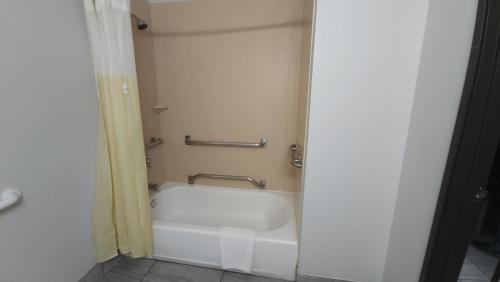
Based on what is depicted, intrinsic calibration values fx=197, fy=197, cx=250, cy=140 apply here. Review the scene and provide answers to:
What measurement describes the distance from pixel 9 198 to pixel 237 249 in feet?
3.78

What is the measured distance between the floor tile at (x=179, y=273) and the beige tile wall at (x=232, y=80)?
84 centimetres

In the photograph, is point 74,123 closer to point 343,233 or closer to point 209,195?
point 209,195

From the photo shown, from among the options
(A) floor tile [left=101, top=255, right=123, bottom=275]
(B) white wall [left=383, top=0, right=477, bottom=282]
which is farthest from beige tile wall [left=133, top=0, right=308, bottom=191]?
(A) floor tile [left=101, top=255, right=123, bottom=275]

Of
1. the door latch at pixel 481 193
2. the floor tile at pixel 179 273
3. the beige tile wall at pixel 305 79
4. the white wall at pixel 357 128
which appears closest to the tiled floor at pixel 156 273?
the floor tile at pixel 179 273

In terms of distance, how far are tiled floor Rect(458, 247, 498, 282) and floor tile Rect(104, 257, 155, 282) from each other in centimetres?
176

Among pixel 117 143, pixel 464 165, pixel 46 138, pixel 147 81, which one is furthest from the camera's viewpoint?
pixel 147 81

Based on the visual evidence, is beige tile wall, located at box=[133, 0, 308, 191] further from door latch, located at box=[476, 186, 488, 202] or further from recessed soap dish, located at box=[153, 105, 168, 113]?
door latch, located at box=[476, 186, 488, 202]

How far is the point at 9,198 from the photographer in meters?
0.82

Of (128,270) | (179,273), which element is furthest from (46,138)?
(179,273)

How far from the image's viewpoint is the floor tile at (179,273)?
52.5 inches

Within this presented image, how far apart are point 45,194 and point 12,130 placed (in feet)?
1.14

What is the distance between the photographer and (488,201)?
753 mm

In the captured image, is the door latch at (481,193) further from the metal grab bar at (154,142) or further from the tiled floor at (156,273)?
the metal grab bar at (154,142)

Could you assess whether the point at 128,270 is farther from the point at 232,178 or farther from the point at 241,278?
the point at 232,178
